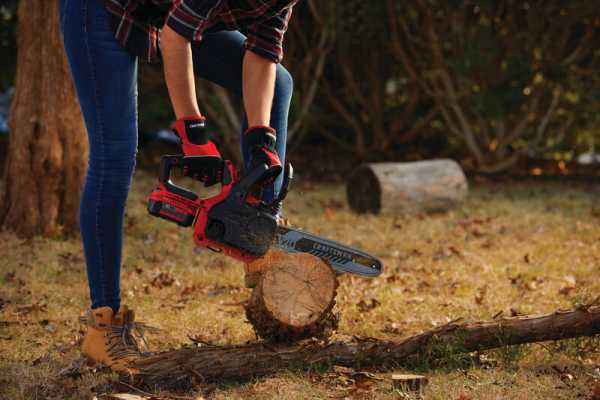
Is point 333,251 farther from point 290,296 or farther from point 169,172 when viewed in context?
point 169,172

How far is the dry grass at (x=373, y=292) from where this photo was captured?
282 cm

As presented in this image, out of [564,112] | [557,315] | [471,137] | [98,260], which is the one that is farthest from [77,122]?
[564,112]

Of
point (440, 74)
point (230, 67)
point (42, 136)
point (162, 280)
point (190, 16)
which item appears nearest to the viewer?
point (190, 16)

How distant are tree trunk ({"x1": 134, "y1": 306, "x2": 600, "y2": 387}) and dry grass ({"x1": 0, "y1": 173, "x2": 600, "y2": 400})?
0.06m

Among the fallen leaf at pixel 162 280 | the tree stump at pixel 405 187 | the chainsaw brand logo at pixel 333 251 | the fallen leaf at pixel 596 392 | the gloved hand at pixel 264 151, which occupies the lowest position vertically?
the fallen leaf at pixel 162 280

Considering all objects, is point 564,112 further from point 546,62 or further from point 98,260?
point 98,260

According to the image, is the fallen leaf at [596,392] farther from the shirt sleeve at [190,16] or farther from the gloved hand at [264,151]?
the shirt sleeve at [190,16]

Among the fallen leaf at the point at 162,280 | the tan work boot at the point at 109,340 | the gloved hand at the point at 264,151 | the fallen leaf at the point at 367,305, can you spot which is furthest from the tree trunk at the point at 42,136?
the gloved hand at the point at 264,151

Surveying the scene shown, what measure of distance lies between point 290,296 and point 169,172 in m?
0.71

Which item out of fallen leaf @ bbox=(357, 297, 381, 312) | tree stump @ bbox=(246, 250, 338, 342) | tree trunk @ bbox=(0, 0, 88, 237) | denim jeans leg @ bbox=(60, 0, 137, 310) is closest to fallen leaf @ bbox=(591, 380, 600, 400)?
tree stump @ bbox=(246, 250, 338, 342)

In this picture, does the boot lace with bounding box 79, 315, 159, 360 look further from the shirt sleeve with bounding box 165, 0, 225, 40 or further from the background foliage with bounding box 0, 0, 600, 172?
the background foliage with bounding box 0, 0, 600, 172

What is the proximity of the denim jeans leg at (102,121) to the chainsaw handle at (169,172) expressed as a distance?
139mm

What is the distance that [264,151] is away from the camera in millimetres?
2611

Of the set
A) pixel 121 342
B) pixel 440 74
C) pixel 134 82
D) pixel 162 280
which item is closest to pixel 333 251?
pixel 121 342
